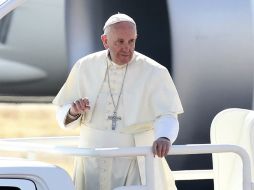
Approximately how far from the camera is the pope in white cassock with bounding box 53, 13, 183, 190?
15.4 feet

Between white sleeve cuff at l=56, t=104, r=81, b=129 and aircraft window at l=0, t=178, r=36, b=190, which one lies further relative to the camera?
white sleeve cuff at l=56, t=104, r=81, b=129

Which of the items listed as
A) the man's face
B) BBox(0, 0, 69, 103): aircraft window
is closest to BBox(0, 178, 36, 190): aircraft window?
the man's face

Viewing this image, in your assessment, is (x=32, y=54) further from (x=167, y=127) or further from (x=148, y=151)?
(x=148, y=151)

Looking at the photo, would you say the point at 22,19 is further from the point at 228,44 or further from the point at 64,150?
the point at 64,150

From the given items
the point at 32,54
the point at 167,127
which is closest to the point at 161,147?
the point at 167,127

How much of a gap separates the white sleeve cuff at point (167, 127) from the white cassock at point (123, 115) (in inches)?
1.0

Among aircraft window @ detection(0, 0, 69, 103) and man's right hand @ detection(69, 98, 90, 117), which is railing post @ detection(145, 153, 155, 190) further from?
aircraft window @ detection(0, 0, 69, 103)

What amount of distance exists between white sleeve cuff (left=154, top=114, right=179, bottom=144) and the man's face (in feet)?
0.96


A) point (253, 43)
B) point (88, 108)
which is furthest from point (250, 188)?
point (253, 43)

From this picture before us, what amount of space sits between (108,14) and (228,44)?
3.11ft

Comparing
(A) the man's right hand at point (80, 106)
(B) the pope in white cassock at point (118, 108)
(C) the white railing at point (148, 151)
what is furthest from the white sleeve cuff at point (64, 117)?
(C) the white railing at point (148, 151)

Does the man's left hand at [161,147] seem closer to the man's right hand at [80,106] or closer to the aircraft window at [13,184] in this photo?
the man's right hand at [80,106]

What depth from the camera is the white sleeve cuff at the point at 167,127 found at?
14.7 ft

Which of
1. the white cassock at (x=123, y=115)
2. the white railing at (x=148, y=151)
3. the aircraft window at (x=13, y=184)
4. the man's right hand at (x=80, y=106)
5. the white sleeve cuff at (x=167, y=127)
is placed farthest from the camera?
the white cassock at (x=123, y=115)
